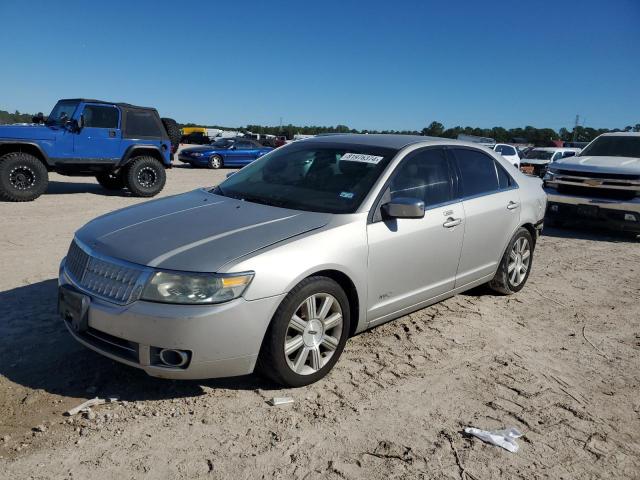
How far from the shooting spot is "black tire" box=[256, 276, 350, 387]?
10.3 ft

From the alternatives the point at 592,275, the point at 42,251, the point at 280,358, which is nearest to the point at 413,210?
the point at 280,358

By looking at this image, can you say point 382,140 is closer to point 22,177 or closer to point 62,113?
point 22,177

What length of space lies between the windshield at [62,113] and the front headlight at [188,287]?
9.79 m

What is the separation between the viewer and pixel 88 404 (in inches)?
122

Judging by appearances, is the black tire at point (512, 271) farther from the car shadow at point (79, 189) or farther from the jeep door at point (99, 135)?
the car shadow at point (79, 189)

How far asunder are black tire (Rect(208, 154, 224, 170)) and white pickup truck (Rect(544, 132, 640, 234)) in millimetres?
14547

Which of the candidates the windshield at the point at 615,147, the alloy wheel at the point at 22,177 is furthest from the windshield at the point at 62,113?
the windshield at the point at 615,147

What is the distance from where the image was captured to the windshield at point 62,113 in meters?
11.3

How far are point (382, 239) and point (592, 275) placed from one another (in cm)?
408

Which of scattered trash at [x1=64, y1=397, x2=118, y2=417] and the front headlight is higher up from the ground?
the front headlight

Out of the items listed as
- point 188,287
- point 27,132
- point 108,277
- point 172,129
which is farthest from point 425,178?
point 172,129

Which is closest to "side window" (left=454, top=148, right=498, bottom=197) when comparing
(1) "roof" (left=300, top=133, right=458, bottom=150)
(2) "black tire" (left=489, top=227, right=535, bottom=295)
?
(1) "roof" (left=300, top=133, right=458, bottom=150)

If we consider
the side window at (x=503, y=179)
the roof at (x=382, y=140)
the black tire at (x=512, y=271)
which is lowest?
the black tire at (x=512, y=271)

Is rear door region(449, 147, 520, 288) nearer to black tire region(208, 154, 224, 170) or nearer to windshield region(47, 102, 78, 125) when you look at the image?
windshield region(47, 102, 78, 125)
